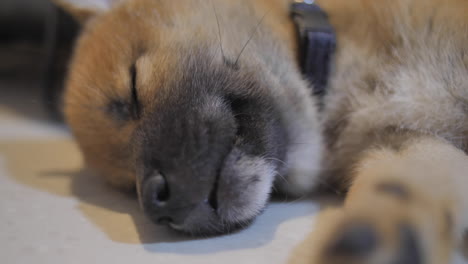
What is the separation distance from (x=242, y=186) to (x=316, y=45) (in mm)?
600

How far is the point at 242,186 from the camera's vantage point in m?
1.28

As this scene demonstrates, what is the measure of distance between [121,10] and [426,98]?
3.77ft

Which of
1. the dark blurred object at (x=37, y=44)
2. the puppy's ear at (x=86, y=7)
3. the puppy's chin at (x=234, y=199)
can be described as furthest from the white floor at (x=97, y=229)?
the dark blurred object at (x=37, y=44)

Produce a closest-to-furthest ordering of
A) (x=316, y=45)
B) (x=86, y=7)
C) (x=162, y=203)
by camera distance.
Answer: (x=162, y=203) < (x=316, y=45) < (x=86, y=7)

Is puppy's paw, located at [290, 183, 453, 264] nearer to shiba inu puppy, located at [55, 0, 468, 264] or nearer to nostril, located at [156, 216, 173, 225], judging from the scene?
shiba inu puppy, located at [55, 0, 468, 264]

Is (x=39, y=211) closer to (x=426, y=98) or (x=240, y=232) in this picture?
(x=240, y=232)

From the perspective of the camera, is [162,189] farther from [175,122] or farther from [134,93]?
[134,93]

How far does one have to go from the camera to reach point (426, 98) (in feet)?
4.88

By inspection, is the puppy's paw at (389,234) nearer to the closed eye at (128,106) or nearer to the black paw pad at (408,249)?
the black paw pad at (408,249)

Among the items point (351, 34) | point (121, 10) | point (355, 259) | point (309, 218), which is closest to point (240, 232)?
point (309, 218)

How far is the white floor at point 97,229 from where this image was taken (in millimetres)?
1155

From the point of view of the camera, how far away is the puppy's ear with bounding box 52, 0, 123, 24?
77.2 inches

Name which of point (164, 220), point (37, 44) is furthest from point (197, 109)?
point (37, 44)

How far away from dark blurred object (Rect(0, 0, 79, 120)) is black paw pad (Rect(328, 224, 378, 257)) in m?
2.31
